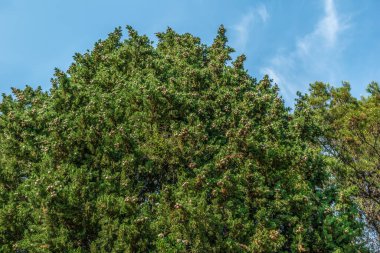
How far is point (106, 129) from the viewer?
12.3 m

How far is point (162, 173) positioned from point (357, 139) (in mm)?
11743

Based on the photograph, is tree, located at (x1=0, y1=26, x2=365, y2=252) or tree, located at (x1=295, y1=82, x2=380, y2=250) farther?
tree, located at (x1=295, y1=82, x2=380, y2=250)

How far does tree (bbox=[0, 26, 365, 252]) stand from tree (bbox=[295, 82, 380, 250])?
599cm

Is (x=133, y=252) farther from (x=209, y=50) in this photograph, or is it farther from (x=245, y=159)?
(x=209, y=50)

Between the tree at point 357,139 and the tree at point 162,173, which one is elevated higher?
the tree at point 357,139

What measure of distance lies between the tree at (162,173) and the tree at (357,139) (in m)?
5.99

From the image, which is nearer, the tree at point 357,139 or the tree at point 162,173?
the tree at point 162,173

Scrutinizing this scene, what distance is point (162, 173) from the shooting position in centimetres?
1245

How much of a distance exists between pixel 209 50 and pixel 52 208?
1164 centimetres

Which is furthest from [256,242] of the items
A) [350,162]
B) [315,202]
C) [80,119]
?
[350,162]

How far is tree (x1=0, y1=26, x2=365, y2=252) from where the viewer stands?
983 centimetres

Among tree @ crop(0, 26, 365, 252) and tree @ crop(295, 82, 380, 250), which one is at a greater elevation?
tree @ crop(295, 82, 380, 250)

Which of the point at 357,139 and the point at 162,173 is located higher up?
the point at 357,139

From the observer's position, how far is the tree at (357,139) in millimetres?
18784
